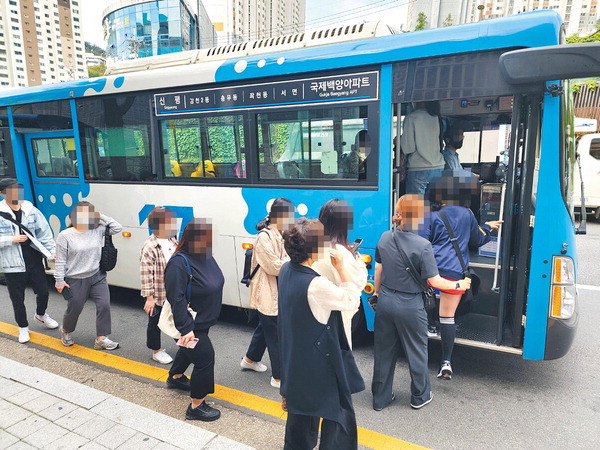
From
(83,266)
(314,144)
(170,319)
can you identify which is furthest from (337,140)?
(83,266)

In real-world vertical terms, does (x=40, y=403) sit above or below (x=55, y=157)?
below

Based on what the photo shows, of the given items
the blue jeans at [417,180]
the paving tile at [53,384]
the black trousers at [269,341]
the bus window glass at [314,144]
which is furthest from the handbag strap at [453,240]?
the paving tile at [53,384]

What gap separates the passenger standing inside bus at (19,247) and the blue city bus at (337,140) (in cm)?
92

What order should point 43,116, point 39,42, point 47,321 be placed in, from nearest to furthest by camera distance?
point 47,321
point 43,116
point 39,42

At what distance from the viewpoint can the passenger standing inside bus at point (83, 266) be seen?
4.22 m

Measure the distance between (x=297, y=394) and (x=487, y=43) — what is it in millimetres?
2909

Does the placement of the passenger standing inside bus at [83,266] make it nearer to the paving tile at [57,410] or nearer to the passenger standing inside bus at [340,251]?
the paving tile at [57,410]

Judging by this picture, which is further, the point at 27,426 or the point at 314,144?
the point at 314,144

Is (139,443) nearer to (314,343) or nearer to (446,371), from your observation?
(314,343)

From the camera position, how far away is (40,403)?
132 inches

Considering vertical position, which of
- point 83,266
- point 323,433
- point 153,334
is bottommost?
point 153,334

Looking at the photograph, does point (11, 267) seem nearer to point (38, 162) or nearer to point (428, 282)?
point (38, 162)

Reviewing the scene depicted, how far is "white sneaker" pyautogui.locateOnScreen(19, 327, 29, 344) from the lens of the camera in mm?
4719

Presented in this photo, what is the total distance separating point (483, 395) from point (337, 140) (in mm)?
2543
